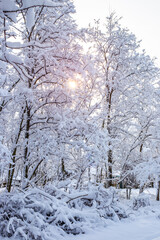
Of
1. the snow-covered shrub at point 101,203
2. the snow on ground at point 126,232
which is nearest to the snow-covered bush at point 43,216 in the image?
the snow-covered shrub at point 101,203

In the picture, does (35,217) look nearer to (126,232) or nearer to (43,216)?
(43,216)

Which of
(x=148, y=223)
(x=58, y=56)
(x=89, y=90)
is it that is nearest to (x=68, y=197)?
(x=148, y=223)

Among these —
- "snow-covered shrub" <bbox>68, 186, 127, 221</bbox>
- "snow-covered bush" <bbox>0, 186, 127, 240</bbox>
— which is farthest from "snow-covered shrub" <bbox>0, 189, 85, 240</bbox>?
"snow-covered shrub" <bbox>68, 186, 127, 221</bbox>

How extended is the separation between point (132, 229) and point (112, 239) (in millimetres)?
778

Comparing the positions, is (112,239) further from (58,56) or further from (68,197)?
(58,56)

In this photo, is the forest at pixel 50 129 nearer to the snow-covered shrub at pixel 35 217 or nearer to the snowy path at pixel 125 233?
the snow-covered shrub at pixel 35 217

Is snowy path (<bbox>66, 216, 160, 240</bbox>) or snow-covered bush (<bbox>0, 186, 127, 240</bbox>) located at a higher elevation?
snow-covered bush (<bbox>0, 186, 127, 240</bbox>)

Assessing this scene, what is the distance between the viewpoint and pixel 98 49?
40.2 ft

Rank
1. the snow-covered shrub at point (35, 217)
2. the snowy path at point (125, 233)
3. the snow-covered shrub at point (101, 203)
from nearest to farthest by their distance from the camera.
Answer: the snow-covered shrub at point (35, 217) < the snowy path at point (125, 233) < the snow-covered shrub at point (101, 203)

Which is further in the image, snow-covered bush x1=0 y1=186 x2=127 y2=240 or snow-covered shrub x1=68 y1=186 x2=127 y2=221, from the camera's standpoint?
snow-covered shrub x1=68 y1=186 x2=127 y2=221

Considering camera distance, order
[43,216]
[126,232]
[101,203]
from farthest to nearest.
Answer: [101,203], [126,232], [43,216]

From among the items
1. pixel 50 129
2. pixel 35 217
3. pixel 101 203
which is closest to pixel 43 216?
pixel 35 217

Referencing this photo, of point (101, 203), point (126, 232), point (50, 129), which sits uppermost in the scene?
point (50, 129)

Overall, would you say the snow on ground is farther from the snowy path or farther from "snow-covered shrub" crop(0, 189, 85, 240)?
"snow-covered shrub" crop(0, 189, 85, 240)
